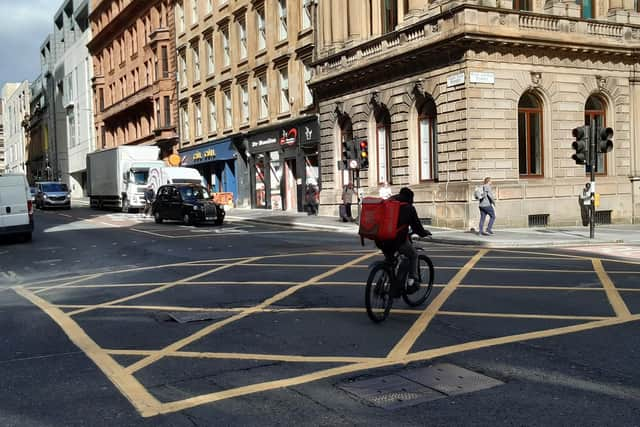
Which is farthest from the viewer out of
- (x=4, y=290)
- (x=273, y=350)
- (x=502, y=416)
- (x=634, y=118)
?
(x=634, y=118)

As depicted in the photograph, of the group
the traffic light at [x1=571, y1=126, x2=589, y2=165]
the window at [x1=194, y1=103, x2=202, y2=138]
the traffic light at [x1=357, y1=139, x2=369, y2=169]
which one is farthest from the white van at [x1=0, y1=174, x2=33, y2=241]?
the window at [x1=194, y1=103, x2=202, y2=138]

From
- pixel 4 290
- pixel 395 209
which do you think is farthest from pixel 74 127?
pixel 395 209

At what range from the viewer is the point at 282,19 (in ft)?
119

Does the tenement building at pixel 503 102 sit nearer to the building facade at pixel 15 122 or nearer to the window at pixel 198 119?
the window at pixel 198 119

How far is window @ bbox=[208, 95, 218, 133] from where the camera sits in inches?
1772

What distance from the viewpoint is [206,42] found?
4559 cm

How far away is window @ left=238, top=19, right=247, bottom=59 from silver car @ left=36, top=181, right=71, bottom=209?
16713 millimetres

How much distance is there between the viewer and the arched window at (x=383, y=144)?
92.9 ft

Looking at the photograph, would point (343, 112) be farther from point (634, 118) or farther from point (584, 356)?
point (584, 356)

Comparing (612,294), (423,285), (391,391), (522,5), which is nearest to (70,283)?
(423,285)

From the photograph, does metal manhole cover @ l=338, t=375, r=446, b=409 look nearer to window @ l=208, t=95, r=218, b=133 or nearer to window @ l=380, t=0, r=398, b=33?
window @ l=380, t=0, r=398, b=33

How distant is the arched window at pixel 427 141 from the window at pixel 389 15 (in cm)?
445

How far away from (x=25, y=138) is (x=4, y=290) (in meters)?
124

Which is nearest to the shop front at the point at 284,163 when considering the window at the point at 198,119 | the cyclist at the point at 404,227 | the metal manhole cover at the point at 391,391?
the window at the point at 198,119
